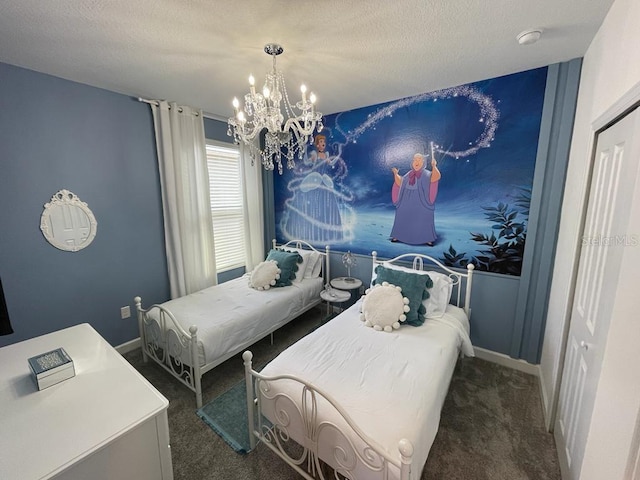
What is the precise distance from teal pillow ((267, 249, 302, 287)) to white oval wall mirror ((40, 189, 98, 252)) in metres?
1.83

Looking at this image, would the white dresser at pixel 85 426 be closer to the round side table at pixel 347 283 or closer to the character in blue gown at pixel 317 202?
the round side table at pixel 347 283

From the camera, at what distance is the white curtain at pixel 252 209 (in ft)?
12.1

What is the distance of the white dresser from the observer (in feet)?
2.85

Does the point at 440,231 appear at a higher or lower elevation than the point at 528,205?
lower

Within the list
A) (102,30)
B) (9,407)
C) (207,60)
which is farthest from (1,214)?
(207,60)

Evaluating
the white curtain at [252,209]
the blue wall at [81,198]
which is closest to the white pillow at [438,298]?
the white curtain at [252,209]

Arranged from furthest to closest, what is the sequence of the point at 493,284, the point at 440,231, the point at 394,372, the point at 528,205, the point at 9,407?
the point at 440,231 → the point at 493,284 → the point at 528,205 → the point at 394,372 → the point at 9,407

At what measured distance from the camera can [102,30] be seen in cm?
159

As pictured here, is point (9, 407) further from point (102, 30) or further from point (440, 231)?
point (440, 231)

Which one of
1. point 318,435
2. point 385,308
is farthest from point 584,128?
point 318,435

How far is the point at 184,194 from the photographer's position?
9.96ft

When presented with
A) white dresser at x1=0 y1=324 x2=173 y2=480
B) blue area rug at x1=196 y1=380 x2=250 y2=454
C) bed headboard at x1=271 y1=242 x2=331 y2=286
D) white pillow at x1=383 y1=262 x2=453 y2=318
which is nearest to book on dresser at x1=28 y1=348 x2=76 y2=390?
white dresser at x1=0 y1=324 x2=173 y2=480

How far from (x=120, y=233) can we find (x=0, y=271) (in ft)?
2.76

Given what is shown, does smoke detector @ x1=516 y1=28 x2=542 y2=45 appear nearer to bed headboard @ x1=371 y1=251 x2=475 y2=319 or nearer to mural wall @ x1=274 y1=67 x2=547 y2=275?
mural wall @ x1=274 y1=67 x2=547 y2=275
